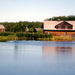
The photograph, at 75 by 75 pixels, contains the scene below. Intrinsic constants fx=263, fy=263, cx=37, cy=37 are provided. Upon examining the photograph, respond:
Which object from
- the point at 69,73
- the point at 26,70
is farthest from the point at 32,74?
the point at 69,73

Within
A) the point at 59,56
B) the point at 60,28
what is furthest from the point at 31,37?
the point at 59,56

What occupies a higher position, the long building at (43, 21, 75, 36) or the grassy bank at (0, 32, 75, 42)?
the long building at (43, 21, 75, 36)

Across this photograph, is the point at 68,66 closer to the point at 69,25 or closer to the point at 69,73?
the point at 69,73

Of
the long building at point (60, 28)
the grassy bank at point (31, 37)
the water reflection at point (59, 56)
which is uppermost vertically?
the long building at point (60, 28)

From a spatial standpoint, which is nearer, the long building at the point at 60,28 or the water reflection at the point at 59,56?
the water reflection at the point at 59,56

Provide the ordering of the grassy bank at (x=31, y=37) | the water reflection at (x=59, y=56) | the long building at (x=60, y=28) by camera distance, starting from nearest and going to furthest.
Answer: the water reflection at (x=59, y=56), the grassy bank at (x=31, y=37), the long building at (x=60, y=28)

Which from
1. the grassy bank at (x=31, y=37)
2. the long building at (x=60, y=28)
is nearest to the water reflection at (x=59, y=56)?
the grassy bank at (x=31, y=37)

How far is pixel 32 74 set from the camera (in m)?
9.98

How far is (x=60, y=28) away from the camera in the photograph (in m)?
44.3

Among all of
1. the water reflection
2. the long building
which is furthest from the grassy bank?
the water reflection

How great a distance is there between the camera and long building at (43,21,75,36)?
43.2m

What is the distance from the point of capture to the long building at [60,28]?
4319 centimetres

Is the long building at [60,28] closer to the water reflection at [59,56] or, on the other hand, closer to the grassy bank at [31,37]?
the grassy bank at [31,37]

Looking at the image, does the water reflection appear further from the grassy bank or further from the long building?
the long building
